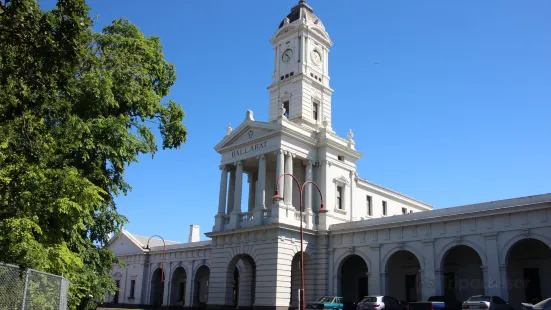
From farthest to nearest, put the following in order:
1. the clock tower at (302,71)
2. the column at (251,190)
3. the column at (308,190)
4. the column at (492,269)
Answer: the clock tower at (302,71) → the column at (251,190) → the column at (308,190) → the column at (492,269)

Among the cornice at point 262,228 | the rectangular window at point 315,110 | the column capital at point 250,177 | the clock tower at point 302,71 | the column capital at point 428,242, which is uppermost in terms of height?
the clock tower at point 302,71

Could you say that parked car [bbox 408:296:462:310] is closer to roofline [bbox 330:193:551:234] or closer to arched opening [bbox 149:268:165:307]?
roofline [bbox 330:193:551:234]

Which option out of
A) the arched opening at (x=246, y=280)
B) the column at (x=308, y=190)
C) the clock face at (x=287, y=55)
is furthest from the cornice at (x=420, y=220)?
the clock face at (x=287, y=55)

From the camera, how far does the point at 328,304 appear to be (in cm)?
3158

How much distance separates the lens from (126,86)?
831 inches

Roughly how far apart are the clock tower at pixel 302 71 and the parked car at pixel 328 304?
15.7 metres

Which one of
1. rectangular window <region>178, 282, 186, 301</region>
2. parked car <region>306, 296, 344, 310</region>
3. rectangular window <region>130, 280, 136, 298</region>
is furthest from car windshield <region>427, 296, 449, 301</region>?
rectangular window <region>130, 280, 136, 298</region>

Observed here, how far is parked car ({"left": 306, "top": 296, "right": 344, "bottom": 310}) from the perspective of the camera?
31233 millimetres

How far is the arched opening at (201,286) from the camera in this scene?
4786 centimetres

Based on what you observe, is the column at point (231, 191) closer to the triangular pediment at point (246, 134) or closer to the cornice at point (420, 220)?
the triangular pediment at point (246, 134)

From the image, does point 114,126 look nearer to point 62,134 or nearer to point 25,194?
point 62,134

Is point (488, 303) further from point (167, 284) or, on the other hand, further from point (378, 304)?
point (167, 284)

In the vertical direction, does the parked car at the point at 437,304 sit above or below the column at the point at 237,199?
below

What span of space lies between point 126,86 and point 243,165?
21.5 m
